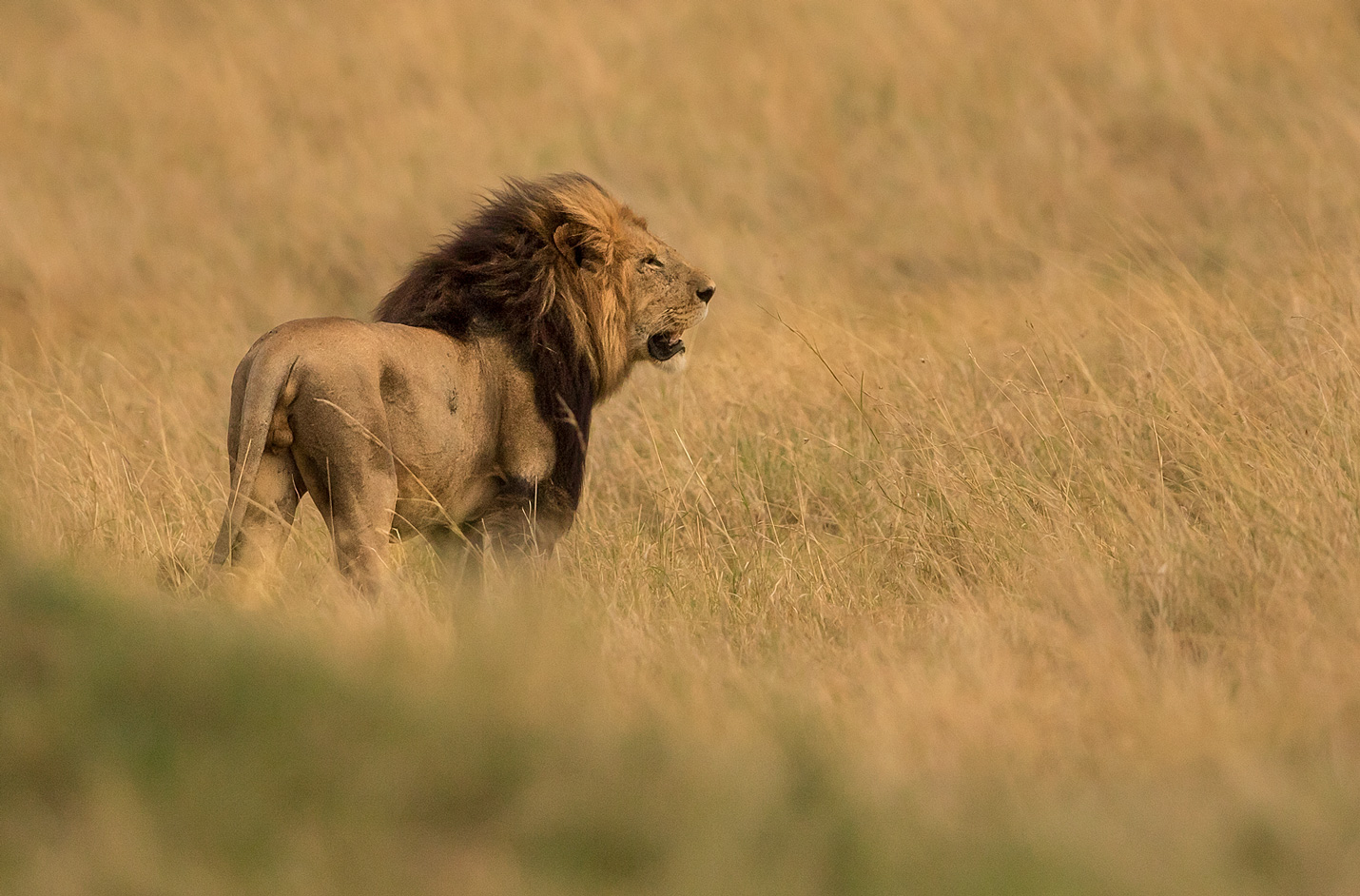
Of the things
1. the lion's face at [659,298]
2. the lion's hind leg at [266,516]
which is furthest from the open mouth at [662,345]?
the lion's hind leg at [266,516]

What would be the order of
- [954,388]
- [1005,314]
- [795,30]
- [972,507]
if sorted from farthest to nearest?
[795,30] → [1005,314] → [954,388] → [972,507]

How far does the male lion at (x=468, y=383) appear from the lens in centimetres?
447

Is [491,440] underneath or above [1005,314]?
above

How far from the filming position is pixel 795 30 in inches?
601

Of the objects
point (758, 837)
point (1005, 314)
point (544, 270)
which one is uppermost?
point (544, 270)

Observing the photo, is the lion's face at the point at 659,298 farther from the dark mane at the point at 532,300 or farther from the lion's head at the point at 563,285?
the dark mane at the point at 532,300

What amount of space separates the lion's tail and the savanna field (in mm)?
307

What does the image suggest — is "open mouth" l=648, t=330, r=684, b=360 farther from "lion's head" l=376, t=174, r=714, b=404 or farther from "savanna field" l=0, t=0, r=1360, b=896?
"savanna field" l=0, t=0, r=1360, b=896

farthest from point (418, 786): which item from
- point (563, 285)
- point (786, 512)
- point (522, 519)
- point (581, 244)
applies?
point (786, 512)

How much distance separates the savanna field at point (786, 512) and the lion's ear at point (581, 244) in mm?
988

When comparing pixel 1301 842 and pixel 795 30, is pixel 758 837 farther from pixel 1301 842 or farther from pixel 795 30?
pixel 795 30

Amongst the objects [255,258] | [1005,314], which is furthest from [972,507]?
[255,258]

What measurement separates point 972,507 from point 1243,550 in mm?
1064

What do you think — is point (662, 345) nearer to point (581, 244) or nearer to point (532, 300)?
point (581, 244)
